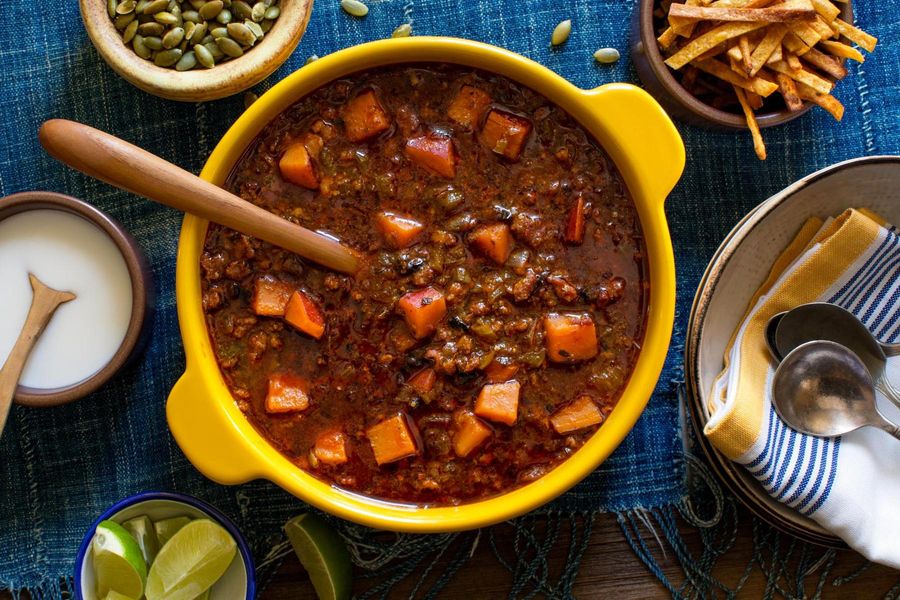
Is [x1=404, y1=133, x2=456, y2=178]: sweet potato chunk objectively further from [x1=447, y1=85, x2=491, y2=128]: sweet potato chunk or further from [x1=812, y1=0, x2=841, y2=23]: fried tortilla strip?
[x1=812, y1=0, x2=841, y2=23]: fried tortilla strip

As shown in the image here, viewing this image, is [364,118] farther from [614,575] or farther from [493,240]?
[614,575]

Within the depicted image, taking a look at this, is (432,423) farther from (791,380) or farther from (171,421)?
(791,380)

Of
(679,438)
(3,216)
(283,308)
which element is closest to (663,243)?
(679,438)

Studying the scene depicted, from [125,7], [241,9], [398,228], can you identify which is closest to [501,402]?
[398,228]

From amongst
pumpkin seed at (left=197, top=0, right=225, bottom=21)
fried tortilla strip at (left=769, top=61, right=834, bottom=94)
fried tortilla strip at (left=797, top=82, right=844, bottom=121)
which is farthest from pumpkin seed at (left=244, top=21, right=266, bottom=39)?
fried tortilla strip at (left=797, top=82, right=844, bottom=121)

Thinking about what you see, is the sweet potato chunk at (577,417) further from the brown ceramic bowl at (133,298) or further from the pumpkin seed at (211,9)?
the pumpkin seed at (211,9)

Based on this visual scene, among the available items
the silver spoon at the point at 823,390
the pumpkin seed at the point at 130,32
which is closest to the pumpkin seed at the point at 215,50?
the pumpkin seed at the point at 130,32
